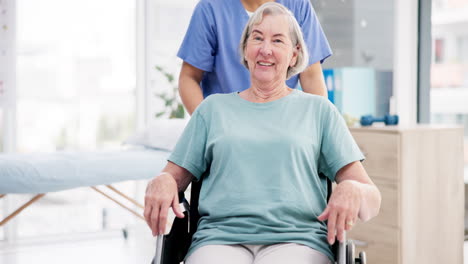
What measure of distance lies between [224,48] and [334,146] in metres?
0.54

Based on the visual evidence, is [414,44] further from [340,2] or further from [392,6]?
[340,2]

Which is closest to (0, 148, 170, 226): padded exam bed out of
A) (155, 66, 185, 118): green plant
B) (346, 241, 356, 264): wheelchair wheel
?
(155, 66, 185, 118): green plant

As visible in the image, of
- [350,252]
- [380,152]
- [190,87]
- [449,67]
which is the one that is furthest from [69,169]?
[449,67]

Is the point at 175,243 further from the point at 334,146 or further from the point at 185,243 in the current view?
the point at 334,146

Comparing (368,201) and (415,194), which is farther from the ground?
(368,201)

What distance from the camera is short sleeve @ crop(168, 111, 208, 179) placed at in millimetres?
1604

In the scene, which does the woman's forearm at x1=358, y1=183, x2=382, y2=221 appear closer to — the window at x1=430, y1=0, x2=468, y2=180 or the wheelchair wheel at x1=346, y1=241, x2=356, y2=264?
the wheelchair wheel at x1=346, y1=241, x2=356, y2=264

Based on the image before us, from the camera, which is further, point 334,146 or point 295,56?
A: point 295,56

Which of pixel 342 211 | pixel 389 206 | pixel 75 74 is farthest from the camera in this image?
pixel 75 74

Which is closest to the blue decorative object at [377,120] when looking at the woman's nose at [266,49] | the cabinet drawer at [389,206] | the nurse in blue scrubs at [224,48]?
the cabinet drawer at [389,206]

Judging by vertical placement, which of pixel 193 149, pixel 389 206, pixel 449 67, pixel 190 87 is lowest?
pixel 389 206

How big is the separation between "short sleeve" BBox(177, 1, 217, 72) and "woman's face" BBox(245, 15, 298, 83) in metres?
0.29

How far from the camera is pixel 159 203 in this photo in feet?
4.78

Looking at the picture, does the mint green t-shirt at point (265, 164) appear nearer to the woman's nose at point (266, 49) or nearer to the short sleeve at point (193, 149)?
the short sleeve at point (193, 149)
